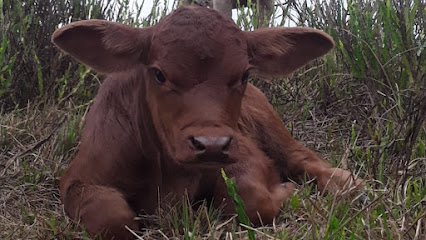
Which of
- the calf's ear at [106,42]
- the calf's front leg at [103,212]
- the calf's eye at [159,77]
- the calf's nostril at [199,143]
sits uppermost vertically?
the calf's ear at [106,42]

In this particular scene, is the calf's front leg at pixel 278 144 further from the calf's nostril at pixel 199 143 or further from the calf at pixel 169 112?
the calf's nostril at pixel 199 143

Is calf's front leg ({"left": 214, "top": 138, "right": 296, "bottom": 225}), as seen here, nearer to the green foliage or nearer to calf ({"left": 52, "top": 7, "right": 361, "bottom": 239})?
calf ({"left": 52, "top": 7, "right": 361, "bottom": 239})

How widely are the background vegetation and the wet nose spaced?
280 mm

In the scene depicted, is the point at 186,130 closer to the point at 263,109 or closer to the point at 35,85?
the point at 263,109

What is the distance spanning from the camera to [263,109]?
3881 mm

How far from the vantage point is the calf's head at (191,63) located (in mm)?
2432

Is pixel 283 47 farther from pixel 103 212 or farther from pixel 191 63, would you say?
pixel 103 212

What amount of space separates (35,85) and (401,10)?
2.45 meters

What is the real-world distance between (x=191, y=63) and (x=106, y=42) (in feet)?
1.55

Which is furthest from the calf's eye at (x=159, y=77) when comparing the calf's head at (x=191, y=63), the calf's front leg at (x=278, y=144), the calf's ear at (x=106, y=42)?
the calf's front leg at (x=278, y=144)

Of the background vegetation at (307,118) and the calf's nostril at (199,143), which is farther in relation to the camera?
the background vegetation at (307,118)

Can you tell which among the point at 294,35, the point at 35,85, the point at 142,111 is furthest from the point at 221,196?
the point at 35,85

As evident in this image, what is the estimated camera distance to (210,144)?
2.31m

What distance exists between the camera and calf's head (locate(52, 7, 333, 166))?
2.43 m
